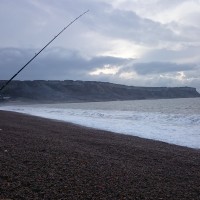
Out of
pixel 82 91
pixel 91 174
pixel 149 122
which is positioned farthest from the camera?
pixel 82 91

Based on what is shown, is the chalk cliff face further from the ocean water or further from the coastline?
the coastline

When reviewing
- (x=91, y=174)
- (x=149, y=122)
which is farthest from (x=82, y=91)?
(x=91, y=174)

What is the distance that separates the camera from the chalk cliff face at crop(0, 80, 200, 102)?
13050 cm

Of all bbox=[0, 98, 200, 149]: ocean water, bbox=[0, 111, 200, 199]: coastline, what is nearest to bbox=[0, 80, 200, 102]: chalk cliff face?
bbox=[0, 98, 200, 149]: ocean water

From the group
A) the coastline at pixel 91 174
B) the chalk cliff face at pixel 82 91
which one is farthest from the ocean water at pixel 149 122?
the chalk cliff face at pixel 82 91

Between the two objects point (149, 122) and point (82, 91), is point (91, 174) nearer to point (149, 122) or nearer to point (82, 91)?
point (149, 122)

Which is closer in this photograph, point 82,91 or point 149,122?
point 149,122

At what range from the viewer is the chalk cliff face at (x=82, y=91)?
13050 cm

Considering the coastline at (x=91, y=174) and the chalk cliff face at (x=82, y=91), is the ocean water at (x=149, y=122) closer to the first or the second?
the coastline at (x=91, y=174)

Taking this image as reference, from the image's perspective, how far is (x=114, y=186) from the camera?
5.61m

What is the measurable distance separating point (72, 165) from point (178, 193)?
213 cm

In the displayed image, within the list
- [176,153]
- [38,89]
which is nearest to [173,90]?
[38,89]

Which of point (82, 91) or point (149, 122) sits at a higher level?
point (82, 91)

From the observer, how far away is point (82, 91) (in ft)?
508
